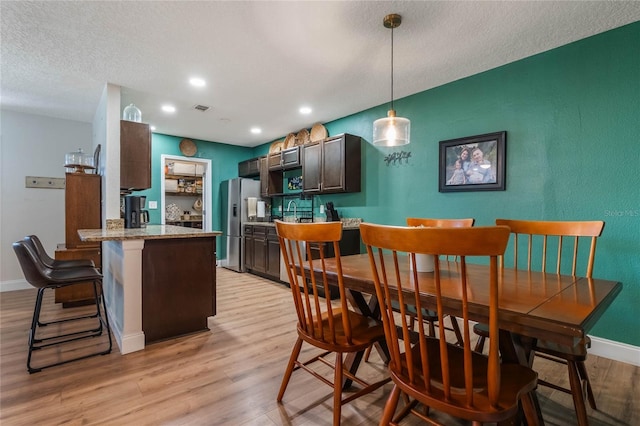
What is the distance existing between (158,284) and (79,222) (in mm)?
2093

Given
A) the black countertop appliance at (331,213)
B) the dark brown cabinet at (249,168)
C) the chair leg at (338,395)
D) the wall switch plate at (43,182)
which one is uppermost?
the dark brown cabinet at (249,168)

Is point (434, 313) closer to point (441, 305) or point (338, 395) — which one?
point (338, 395)

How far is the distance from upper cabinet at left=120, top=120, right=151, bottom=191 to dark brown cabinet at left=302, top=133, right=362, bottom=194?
2170mm

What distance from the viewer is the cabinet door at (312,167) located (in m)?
4.46

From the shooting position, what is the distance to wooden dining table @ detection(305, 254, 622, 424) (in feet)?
3.00

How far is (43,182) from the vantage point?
14.8 feet

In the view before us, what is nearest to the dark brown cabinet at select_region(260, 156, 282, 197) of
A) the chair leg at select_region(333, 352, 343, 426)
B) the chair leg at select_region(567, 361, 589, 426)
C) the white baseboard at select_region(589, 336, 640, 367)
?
the chair leg at select_region(333, 352, 343, 426)

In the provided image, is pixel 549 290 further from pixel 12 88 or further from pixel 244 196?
pixel 12 88

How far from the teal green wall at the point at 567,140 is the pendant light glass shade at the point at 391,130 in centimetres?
123

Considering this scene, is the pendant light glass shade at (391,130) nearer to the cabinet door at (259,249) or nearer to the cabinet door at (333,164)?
the cabinet door at (333,164)

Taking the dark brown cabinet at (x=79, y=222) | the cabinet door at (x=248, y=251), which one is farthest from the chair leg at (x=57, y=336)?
the cabinet door at (x=248, y=251)

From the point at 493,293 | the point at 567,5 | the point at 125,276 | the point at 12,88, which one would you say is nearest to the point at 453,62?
the point at 567,5

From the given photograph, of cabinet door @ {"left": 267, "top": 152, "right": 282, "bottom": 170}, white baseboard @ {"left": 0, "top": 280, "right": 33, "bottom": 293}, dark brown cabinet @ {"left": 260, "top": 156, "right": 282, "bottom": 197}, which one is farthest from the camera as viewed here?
dark brown cabinet @ {"left": 260, "top": 156, "right": 282, "bottom": 197}

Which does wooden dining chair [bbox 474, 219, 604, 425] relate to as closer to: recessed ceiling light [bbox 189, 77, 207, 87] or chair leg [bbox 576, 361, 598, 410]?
chair leg [bbox 576, 361, 598, 410]
